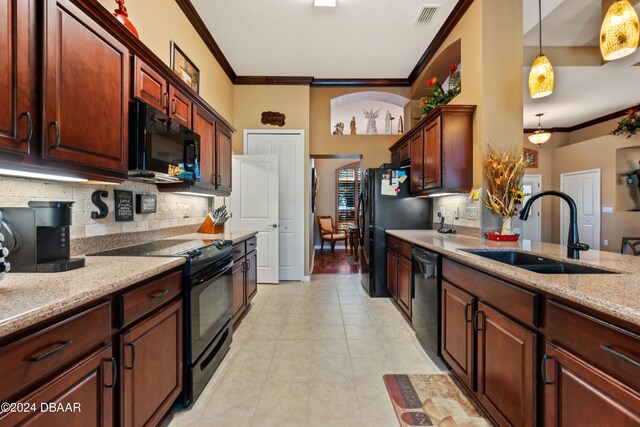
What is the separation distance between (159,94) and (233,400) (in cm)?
210

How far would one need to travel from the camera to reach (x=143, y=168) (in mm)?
1707

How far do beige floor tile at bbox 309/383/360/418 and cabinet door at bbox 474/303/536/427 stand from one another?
0.73 meters

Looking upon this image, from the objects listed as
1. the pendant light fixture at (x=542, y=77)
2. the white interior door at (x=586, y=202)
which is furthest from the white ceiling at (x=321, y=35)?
the white interior door at (x=586, y=202)

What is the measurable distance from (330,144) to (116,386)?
13.9 feet

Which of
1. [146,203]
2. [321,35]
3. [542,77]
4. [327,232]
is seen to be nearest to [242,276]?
[146,203]

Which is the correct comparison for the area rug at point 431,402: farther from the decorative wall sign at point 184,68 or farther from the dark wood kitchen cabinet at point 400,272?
the decorative wall sign at point 184,68

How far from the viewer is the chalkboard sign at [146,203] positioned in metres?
2.24

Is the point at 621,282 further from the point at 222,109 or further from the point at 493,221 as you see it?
the point at 222,109

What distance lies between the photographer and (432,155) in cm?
301

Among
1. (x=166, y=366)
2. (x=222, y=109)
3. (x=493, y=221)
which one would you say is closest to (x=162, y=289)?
(x=166, y=366)

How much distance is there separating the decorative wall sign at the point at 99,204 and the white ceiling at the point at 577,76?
160 inches

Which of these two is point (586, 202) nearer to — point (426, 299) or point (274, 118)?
point (426, 299)

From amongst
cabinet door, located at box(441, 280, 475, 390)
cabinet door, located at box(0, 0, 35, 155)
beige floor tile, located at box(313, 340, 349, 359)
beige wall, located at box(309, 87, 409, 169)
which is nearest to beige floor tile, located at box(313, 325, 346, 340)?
beige floor tile, located at box(313, 340, 349, 359)

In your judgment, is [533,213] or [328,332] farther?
[533,213]
